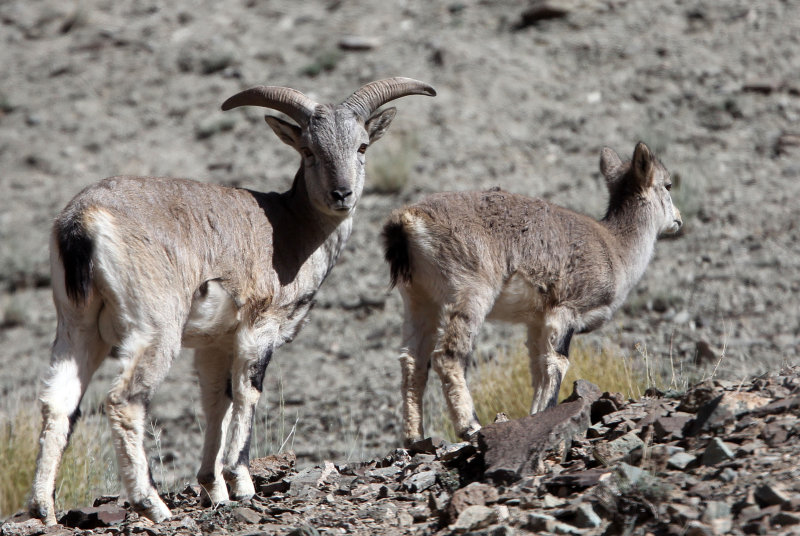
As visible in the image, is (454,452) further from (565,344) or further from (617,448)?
(565,344)

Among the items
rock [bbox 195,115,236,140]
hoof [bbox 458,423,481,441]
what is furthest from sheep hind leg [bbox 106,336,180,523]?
rock [bbox 195,115,236,140]

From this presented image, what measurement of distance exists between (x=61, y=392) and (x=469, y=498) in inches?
119

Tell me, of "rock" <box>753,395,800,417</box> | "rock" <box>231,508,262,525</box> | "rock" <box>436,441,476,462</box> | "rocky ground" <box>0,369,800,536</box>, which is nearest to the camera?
"rocky ground" <box>0,369,800,536</box>

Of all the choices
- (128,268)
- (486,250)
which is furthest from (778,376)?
(128,268)

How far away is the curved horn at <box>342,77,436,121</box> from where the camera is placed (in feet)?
30.1

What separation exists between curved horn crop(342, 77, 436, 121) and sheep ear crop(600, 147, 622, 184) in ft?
7.92

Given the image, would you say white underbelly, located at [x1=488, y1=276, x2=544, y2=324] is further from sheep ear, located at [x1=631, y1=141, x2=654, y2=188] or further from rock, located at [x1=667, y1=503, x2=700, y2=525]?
rock, located at [x1=667, y1=503, x2=700, y2=525]

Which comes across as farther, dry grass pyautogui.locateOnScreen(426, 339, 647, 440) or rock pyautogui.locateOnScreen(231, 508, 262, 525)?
dry grass pyautogui.locateOnScreen(426, 339, 647, 440)

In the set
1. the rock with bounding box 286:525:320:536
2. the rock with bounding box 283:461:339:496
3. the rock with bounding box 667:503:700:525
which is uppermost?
the rock with bounding box 667:503:700:525

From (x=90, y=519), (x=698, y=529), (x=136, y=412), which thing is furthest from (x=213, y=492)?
(x=698, y=529)

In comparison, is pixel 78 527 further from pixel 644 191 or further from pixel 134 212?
pixel 644 191

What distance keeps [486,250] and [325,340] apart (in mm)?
7669

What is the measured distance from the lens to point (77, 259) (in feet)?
23.2

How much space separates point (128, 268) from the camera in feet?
23.6
